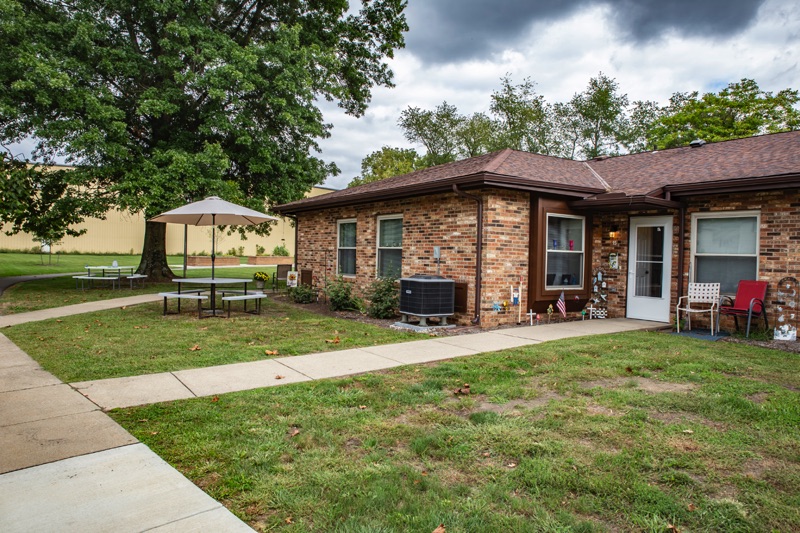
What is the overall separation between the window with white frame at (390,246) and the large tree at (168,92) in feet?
17.8

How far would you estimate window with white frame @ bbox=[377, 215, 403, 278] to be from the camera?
434 inches

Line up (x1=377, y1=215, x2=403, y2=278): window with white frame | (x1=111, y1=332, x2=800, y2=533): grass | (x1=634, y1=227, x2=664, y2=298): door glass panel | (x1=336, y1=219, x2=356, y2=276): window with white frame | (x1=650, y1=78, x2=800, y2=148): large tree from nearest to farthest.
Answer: (x1=111, y1=332, x2=800, y2=533): grass
(x1=634, y1=227, x2=664, y2=298): door glass panel
(x1=377, y1=215, x2=403, y2=278): window with white frame
(x1=336, y1=219, x2=356, y2=276): window with white frame
(x1=650, y1=78, x2=800, y2=148): large tree

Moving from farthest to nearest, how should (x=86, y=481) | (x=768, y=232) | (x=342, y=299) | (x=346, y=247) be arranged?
(x=346, y=247) < (x=342, y=299) < (x=768, y=232) < (x=86, y=481)

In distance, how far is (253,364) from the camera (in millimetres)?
5934

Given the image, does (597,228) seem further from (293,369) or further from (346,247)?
(293,369)

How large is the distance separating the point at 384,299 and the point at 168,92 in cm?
952

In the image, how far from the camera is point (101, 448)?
3389 mm

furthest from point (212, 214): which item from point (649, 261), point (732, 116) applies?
point (732, 116)

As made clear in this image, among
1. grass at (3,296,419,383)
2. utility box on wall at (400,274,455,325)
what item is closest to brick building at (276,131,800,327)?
utility box on wall at (400,274,455,325)

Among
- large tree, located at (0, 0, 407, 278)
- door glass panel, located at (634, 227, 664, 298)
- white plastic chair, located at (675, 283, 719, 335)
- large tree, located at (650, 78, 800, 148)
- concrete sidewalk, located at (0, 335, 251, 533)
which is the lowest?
concrete sidewalk, located at (0, 335, 251, 533)

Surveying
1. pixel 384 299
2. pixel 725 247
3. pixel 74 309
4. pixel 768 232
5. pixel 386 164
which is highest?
pixel 386 164

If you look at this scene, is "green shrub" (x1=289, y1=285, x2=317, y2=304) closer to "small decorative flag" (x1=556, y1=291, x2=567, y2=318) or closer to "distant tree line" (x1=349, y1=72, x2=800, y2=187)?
"small decorative flag" (x1=556, y1=291, x2=567, y2=318)

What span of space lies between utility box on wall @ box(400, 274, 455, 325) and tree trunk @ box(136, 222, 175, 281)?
502 inches

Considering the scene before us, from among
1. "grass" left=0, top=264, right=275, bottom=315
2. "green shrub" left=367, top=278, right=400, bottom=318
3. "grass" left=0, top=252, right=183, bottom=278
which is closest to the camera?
"green shrub" left=367, top=278, right=400, bottom=318
